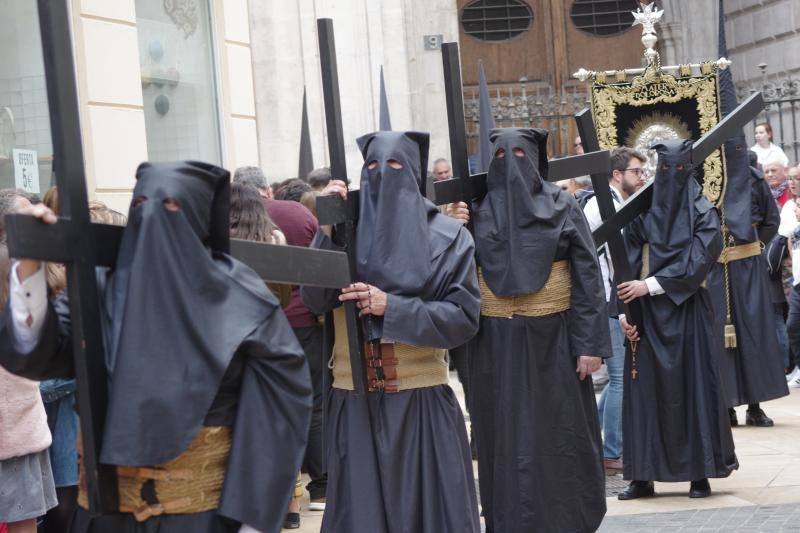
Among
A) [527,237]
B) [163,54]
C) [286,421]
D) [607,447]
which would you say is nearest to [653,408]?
[607,447]

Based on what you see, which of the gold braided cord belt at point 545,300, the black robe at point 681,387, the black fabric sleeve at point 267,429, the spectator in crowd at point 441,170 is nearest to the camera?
the black fabric sleeve at point 267,429

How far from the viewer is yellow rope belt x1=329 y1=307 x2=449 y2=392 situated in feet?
17.9

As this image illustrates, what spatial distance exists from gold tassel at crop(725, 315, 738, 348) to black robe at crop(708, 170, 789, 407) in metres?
0.04

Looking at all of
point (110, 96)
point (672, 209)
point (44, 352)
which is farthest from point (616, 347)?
point (44, 352)

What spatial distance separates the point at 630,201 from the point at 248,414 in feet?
13.9

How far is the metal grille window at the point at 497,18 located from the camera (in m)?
18.2

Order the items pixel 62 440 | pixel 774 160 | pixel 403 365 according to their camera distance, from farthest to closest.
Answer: pixel 774 160 < pixel 62 440 < pixel 403 365

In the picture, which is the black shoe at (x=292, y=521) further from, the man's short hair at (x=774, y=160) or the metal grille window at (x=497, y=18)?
the metal grille window at (x=497, y=18)

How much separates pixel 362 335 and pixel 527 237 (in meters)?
1.42

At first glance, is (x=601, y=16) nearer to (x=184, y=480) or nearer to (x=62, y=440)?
(x=62, y=440)

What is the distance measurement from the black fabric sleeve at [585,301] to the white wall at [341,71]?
6.94 m

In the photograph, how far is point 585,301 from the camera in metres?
6.53

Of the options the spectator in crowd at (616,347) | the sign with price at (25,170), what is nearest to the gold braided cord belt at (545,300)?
the spectator in crowd at (616,347)

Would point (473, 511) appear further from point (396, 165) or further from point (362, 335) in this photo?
point (396, 165)
